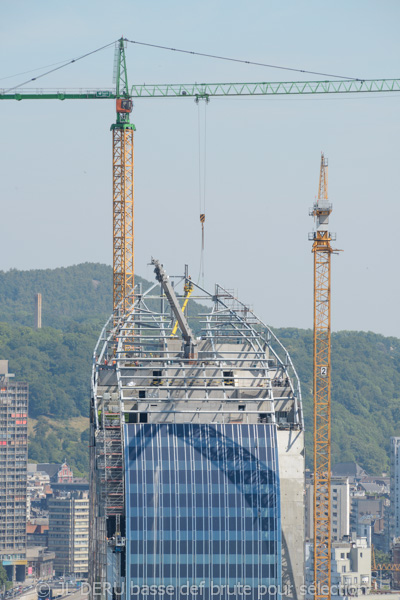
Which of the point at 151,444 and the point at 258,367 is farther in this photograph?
the point at 258,367

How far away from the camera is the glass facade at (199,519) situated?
568 ft

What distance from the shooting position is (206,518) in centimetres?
17450

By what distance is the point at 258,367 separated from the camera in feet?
639

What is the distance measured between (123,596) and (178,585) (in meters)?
6.00

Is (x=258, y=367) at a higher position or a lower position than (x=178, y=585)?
higher

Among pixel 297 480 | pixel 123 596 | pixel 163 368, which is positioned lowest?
pixel 123 596

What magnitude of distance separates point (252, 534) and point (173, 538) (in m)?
8.60

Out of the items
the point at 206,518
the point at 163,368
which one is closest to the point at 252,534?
the point at 206,518

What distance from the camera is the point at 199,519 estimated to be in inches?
6870

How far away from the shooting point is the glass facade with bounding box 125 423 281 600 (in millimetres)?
173250

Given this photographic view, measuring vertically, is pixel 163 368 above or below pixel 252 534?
above

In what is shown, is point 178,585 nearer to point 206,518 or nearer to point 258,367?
point 206,518

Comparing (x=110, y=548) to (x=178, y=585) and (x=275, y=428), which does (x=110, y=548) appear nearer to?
(x=178, y=585)

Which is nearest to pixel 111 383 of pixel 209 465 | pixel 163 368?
pixel 163 368
